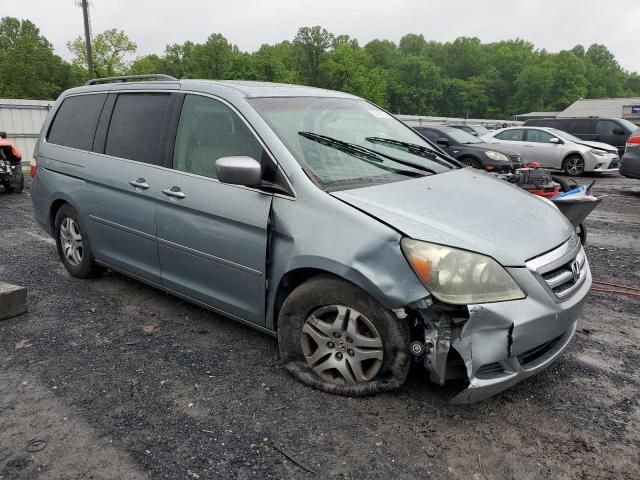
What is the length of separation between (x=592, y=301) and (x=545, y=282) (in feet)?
7.43

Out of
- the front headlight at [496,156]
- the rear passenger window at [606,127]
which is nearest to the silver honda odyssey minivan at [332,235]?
the front headlight at [496,156]

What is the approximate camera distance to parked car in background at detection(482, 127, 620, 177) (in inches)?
591

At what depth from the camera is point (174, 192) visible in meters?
3.70

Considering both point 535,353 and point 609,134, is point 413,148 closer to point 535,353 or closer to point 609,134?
point 535,353

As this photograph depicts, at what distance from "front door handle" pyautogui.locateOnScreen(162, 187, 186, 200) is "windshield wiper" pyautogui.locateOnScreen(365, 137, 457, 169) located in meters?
1.34

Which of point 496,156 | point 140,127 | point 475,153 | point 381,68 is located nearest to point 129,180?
point 140,127

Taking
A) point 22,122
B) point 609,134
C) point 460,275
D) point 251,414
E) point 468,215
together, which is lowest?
point 22,122

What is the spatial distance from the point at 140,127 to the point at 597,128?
59.1 feet

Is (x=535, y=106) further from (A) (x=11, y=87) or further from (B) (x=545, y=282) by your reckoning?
(B) (x=545, y=282)

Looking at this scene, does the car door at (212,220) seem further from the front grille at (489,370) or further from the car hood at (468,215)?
the front grille at (489,370)

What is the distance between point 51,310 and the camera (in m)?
4.42

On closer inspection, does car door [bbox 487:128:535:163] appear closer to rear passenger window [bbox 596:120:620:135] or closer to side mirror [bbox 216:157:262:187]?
rear passenger window [bbox 596:120:620:135]

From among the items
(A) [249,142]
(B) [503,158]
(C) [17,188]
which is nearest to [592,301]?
(A) [249,142]

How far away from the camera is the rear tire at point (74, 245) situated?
15.9 ft
